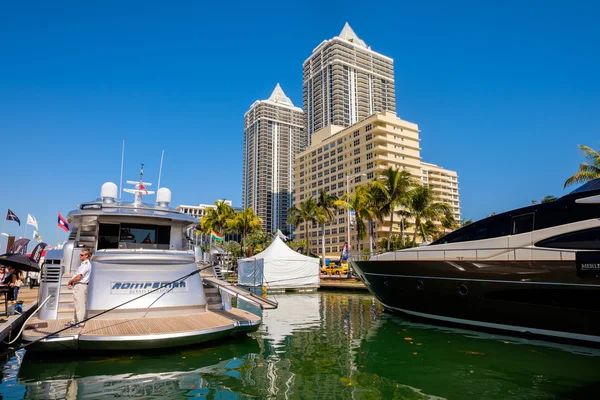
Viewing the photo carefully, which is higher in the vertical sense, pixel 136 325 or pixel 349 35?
pixel 349 35

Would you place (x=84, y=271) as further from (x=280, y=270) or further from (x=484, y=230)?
(x=280, y=270)

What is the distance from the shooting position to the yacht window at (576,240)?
8508mm

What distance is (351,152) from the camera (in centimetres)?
8431

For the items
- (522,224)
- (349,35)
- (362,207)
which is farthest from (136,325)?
(349,35)

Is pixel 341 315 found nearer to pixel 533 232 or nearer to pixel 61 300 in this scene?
pixel 533 232

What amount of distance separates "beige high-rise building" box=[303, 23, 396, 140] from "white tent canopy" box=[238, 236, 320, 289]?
9496 centimetres

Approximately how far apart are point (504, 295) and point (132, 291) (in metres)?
8.81

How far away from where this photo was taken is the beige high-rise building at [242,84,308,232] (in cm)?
15200

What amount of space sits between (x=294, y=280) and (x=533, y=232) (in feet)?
60.9

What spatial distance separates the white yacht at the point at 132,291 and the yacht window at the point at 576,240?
271 inches

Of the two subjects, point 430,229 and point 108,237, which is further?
point 430,229

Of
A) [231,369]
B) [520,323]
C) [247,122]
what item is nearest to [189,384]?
[231,369]

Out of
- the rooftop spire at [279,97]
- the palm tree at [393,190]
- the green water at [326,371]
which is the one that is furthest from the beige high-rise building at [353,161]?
the rooftop spire at [279,97]

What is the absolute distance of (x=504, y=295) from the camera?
945cm
